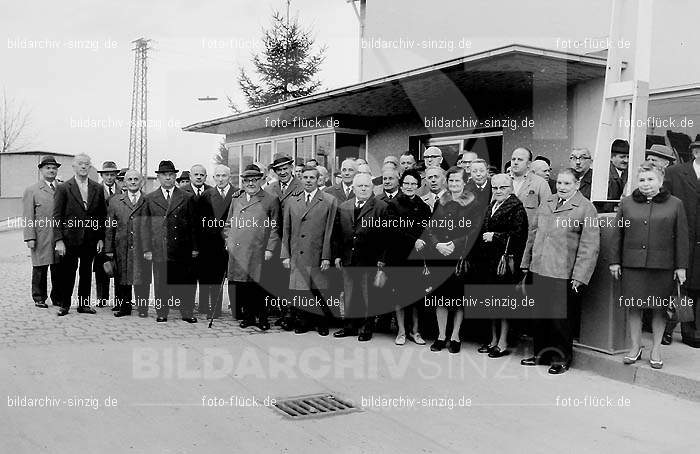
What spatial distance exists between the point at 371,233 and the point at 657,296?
3.02 m

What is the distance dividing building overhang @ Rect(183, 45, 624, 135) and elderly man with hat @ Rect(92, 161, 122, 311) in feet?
12.0

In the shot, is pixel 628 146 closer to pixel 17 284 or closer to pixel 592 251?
pixel 592 251

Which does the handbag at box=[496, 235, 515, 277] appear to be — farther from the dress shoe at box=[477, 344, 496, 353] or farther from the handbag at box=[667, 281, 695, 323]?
the handbag at box=[667, 281, 695, 323]

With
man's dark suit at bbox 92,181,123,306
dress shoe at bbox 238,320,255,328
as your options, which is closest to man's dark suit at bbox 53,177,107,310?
man's dark suit at bbox 92,181,123,306

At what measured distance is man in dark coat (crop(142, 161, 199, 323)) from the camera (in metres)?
9.10

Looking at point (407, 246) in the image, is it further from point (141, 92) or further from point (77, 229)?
point (141, 92)

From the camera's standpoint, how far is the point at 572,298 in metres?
6.85

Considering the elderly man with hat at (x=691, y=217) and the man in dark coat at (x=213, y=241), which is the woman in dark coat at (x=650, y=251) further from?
the man in dark coat at (x=213, y=241)

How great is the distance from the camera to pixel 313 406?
17.8ft

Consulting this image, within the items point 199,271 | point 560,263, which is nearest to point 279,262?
point 199,271

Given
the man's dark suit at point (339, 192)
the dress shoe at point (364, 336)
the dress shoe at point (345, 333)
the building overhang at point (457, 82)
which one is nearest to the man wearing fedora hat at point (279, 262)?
the man's dark suit at point (339, 192)

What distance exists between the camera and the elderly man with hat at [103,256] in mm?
9828

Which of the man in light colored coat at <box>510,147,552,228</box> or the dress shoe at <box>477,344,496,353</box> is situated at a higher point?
the man in light colored coat at <box>510,147,552,228</box>

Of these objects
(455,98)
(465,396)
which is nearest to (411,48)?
(455,98)
